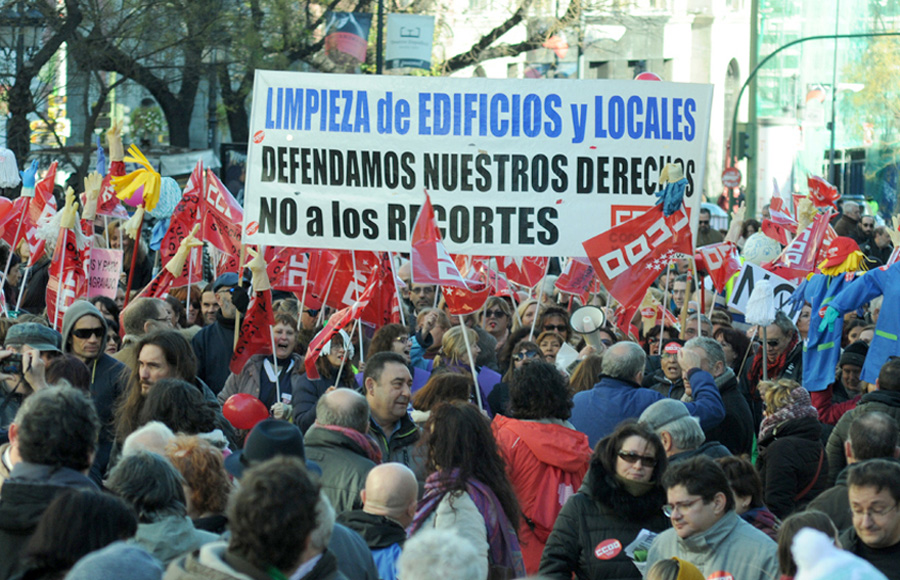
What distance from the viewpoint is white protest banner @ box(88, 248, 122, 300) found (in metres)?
10.1

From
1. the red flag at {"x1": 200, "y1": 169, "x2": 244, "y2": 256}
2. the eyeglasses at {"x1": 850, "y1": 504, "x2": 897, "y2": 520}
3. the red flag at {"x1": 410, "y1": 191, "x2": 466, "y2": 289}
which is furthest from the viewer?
the red flag at {"x1": 200, "y1": 169, "x2": 244, "y2": 256}

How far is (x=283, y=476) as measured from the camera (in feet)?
10.1

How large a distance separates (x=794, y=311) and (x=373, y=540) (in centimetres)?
671

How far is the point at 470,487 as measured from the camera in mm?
4617

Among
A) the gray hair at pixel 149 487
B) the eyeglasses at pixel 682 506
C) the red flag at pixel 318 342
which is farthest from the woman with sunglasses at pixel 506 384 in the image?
the gray hair at pixel 149 487

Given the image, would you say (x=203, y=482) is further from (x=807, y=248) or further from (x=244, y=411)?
(x=807, y=248)

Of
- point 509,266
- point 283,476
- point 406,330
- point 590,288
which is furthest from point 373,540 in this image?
point 590,288

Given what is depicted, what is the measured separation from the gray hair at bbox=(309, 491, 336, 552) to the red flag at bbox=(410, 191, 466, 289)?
4366 mm

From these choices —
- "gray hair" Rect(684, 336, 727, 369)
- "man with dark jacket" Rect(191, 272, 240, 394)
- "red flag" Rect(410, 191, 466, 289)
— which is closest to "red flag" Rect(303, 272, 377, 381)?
"red flag" Rect(410, 191, 466, 289)

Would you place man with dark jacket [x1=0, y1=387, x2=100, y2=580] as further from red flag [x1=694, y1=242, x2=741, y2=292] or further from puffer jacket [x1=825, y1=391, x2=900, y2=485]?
red flag [x1=694, y1=242, x2=741, y2=292]

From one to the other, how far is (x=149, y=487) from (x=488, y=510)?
1302 mm

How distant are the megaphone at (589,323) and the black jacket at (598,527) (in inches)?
160

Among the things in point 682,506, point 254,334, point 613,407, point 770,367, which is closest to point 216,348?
point 254,334

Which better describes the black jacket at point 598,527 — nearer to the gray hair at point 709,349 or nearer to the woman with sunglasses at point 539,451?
the woman with sunglasses at point 539,451
